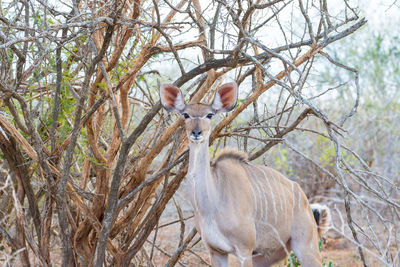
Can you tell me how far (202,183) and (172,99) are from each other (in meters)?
0.52

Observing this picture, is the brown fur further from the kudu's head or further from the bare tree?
the kudu's head

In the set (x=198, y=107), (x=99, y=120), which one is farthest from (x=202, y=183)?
(x=99, y=120)

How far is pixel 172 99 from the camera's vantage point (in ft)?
10.9

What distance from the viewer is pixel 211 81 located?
11.4ft

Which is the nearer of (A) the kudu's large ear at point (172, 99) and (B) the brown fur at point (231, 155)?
(A) the kudu's large ear at point (172, 99)

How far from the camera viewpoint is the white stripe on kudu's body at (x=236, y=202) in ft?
10.4

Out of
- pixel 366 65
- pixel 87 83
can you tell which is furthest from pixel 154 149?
pixel 366 65

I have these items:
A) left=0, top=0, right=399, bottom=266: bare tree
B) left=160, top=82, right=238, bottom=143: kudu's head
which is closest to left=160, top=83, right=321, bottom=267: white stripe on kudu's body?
left=160, top=82, right=238, bottom=143: kudu's head

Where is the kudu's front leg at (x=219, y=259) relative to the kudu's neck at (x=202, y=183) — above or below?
below

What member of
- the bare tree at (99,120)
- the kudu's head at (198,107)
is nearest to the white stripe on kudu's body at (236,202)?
the kudu's head at (198,107)

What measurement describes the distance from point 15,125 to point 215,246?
1.44 meters

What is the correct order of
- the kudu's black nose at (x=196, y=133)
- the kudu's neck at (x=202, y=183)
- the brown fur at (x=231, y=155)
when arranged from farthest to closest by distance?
the brown fur at (x=231, y=155) < the kudu's neck at (x=202, y=183) < the kudu's black nose at (x=196, y=133)

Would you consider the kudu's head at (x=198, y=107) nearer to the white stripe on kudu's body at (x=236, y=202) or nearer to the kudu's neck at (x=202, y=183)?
the white stripe on kudu's body at (x=236, y=202)

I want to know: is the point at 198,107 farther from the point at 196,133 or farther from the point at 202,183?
the point at 202,183
